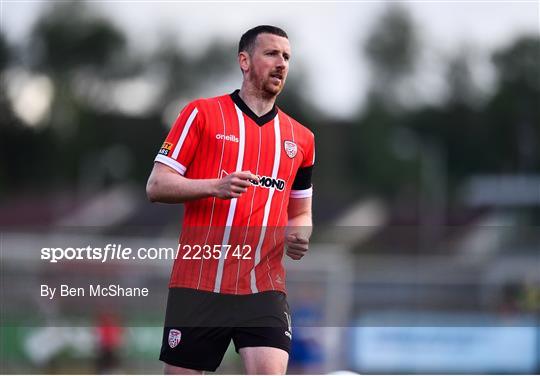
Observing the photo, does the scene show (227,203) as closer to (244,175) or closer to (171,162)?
(171,162)

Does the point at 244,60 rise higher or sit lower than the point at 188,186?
higher

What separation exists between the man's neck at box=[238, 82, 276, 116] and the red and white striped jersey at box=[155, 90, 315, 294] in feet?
0.14

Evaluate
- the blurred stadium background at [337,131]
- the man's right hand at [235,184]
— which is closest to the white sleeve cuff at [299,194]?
the man's right hand at [235,184]

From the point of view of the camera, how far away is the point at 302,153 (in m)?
6.90

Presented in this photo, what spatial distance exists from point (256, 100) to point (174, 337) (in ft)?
4.61

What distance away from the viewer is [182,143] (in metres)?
A: 6.57

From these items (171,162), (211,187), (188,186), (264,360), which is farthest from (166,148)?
(264,360)

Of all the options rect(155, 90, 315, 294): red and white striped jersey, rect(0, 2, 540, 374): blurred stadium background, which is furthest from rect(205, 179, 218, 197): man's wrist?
rect(0, 2, 540, 374): blurred stadium background

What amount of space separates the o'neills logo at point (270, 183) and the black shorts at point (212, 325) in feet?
2.00

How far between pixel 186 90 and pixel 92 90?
494 cm

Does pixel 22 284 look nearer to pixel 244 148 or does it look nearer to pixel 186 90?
pixel 244 148

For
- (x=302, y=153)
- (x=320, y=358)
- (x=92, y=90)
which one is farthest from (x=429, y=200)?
(x=302, y=153)

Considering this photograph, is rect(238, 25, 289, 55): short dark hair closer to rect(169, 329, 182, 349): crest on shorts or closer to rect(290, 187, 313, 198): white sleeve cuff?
rect(290, 187, 313, 198): white sleeve cuff

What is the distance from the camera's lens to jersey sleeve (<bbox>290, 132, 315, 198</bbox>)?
274 inches
